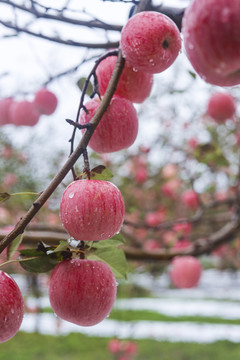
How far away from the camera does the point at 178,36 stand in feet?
2.13

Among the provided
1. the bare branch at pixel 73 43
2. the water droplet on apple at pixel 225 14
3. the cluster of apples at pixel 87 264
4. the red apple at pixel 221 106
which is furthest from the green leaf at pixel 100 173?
the red apple at pixel 221 106

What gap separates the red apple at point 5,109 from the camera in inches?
73.5

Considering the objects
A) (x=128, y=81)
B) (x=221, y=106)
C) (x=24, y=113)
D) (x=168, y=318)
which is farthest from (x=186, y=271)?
(x=168, y=318)

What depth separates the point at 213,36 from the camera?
1.34 ft

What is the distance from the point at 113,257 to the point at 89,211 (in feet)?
0.78

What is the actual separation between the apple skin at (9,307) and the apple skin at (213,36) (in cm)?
40

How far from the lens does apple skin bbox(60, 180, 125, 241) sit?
554 mm

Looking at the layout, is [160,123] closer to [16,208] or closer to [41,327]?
[16,208]

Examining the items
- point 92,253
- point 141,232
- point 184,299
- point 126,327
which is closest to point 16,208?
point 141,232

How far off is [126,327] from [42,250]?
10164 mm

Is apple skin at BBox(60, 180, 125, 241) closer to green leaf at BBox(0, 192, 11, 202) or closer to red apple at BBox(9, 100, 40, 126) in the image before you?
green leaf at BBox(0, 192, 11, 202)

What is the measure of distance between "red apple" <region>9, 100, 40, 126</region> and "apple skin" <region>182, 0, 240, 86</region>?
4.55ft

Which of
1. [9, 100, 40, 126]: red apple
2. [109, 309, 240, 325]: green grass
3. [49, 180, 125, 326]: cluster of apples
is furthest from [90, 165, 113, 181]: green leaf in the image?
[109, 309, 240, 325]: green grass

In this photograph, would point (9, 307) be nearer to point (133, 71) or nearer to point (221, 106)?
point (133, 71)
